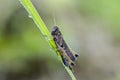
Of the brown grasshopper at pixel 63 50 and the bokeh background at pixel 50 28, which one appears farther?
the bokeh background at pixel 50 28

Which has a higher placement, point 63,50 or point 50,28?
point 63,50

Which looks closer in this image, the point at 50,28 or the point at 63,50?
the point at 63,50

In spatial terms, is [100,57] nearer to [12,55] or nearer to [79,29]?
[79,29]

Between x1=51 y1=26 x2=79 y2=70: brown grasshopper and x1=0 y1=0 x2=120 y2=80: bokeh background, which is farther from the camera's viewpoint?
x1=0 y1=0 x2=120 y2=80: bokeh background

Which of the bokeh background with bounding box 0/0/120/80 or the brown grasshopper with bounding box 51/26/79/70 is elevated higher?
the brown grasshopper with bounding box 51/26/79/70

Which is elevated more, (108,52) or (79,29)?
(79,29)

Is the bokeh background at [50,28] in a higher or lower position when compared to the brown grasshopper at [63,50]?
lower

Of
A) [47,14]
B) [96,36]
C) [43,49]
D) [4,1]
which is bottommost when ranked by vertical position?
[96,36]

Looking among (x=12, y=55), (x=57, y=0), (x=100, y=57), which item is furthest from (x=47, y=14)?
(x=100, y=57)
